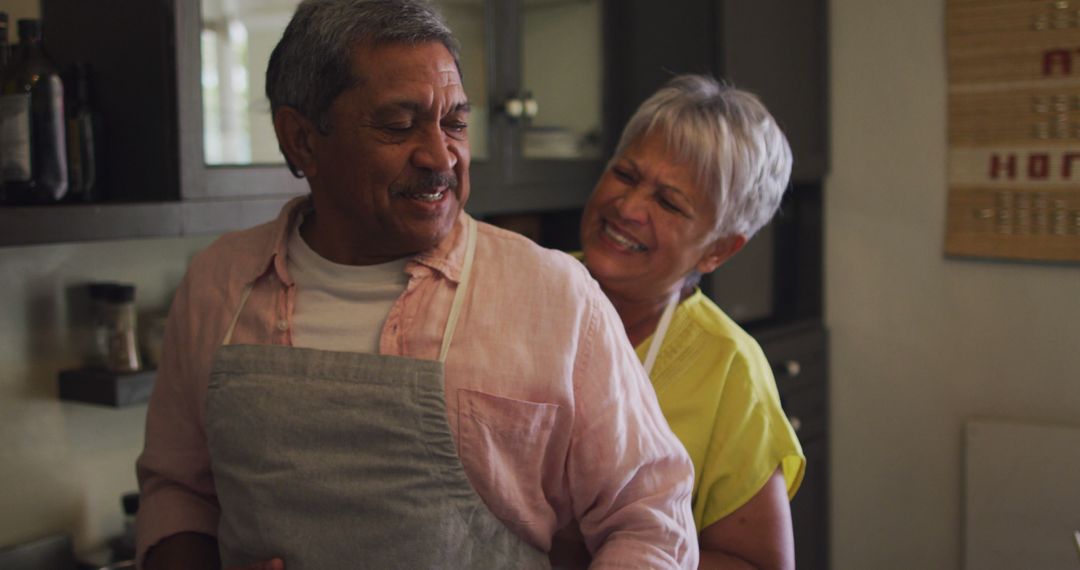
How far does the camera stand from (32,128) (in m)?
1.54

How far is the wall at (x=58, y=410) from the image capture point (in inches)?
71.5

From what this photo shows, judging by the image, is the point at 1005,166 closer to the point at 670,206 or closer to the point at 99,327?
the point at 670,206

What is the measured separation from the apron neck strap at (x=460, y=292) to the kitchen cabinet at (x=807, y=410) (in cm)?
184

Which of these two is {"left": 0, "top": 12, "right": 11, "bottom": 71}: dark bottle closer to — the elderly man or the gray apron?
the elderly man

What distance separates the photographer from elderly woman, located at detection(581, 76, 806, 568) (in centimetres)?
139

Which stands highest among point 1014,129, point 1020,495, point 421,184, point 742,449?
point 1014,129

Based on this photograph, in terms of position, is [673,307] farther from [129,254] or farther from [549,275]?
[129,254]

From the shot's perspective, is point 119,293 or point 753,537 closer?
point 753,537

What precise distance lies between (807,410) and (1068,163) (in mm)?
974

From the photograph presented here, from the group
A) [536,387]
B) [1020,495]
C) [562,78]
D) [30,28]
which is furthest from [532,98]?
[1020,495]

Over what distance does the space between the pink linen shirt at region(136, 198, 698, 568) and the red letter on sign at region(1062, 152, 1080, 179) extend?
2.15 metres

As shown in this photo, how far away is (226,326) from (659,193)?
70cm

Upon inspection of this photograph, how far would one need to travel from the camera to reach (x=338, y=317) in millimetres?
1118

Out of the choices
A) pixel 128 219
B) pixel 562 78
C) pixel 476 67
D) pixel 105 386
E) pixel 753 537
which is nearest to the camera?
pixel 753 537
